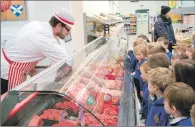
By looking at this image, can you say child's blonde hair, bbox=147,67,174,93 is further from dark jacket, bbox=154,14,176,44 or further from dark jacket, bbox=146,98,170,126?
dark jacket, bbox=154,14,176,44

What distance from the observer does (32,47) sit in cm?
274

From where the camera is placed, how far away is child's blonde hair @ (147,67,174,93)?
8.27ft

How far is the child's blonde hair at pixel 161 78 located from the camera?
2520mm

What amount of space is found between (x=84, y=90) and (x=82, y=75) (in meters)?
0.28

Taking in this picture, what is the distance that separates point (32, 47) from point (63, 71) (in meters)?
0.63

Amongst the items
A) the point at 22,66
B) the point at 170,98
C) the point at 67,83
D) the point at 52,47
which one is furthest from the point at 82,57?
the point at 170,98

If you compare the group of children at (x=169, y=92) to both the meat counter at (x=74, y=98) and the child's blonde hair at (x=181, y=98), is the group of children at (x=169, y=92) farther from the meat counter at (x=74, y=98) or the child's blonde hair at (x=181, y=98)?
the meat counter at (x=74, y=98)

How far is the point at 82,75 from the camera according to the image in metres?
2.53

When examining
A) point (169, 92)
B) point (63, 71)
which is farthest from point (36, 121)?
point (169, 92)

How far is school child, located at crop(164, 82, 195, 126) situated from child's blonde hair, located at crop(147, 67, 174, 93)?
0.44 meters

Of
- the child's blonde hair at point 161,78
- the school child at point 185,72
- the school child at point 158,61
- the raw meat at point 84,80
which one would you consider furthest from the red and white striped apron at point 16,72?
the school child at point 185,72

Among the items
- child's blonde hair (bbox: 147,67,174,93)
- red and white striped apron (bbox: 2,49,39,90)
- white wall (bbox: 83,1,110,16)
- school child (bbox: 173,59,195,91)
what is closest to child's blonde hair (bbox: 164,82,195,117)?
child's blonde hair (bbox: 147,67,174,93)

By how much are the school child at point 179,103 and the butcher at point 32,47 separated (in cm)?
116

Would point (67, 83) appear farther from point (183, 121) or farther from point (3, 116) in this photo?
point (183, 121)
